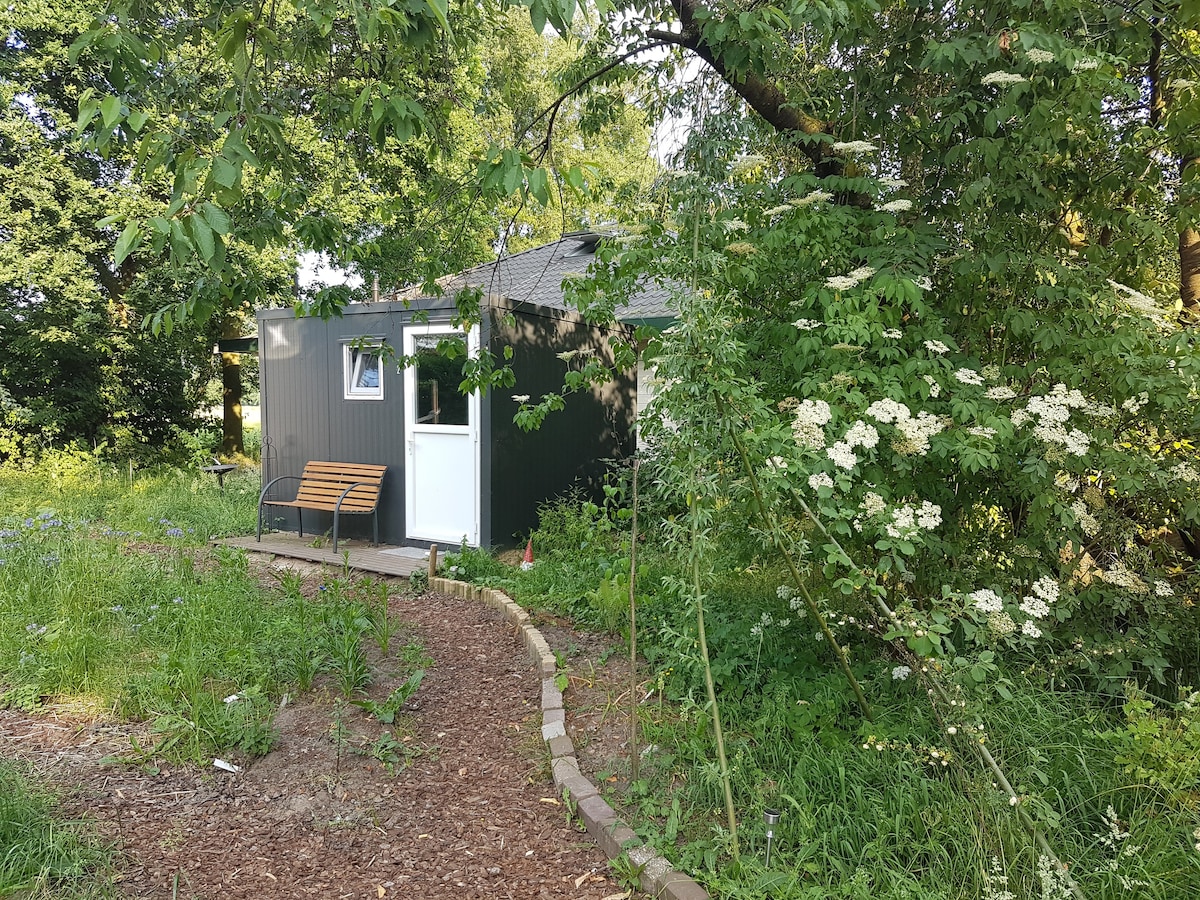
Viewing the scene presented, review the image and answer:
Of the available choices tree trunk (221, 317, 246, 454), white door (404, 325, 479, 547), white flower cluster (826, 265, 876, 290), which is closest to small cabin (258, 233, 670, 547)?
white door (404, 325, 479, 547)

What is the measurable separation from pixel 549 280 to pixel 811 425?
282 inches

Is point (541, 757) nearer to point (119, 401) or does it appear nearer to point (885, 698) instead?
point (885, 698)

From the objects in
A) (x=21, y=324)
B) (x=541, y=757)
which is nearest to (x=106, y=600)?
(x=541, y=757)

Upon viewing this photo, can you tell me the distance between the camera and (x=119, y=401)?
466 inches

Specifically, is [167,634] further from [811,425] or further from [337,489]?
[811,425]

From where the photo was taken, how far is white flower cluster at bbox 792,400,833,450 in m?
2.21

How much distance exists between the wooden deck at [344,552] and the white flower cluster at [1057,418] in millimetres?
4555

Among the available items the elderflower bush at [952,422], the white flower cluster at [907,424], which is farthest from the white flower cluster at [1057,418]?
the white flower cluster at [907,424]

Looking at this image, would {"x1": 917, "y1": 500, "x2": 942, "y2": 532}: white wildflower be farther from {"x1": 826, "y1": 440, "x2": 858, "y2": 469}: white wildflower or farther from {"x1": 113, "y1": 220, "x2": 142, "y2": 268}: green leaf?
{"x1": 113, "y1": 220, "x2": 142, "y2": 268}: green leaf

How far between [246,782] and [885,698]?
265cm

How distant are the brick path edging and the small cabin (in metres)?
2.44

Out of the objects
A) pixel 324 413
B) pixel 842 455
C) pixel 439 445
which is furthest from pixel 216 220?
pixel 324 413

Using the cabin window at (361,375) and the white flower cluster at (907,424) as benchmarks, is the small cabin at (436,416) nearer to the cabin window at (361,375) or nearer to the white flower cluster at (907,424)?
the cabin window at (361,375)

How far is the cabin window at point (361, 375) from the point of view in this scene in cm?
680
